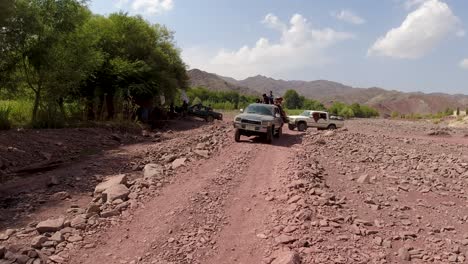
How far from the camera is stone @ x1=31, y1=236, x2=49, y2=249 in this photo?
623cm

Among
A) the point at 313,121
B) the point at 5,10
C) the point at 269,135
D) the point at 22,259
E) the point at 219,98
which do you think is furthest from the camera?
the point at 219,98

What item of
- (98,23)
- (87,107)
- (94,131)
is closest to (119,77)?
(87,107)

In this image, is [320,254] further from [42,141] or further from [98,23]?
[98,23]

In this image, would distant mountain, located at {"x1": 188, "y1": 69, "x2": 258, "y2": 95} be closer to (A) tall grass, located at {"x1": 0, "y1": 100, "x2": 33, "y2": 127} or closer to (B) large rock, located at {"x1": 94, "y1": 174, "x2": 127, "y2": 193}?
(A) tall grass, located at {"x1": 0, "y1": 100, "x2": 33, "y2": 127}

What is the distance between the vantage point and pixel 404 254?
6090 mm

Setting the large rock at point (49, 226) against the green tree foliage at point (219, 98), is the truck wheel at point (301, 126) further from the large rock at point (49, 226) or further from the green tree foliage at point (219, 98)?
the green tree foliage at point (219, 98)

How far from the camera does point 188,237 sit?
21.2 ft

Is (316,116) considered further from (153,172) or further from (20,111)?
(153,172)

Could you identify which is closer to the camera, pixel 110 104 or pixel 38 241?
pixel 38 241

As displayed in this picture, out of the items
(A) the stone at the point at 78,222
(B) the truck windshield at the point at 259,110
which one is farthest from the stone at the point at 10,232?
(B) the truck windshield at the point at 259,110

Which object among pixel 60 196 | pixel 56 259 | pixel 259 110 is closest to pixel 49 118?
pixel 259 110

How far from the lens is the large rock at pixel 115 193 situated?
8406 millimetres

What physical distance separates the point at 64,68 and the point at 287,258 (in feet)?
56.0

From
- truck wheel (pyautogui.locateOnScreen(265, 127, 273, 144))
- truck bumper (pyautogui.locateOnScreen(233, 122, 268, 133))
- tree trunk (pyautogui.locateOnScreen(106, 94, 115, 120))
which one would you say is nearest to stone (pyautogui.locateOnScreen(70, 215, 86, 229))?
truck bumper (pyautogui.locateOnScreen(233, 122, 268, 133))
